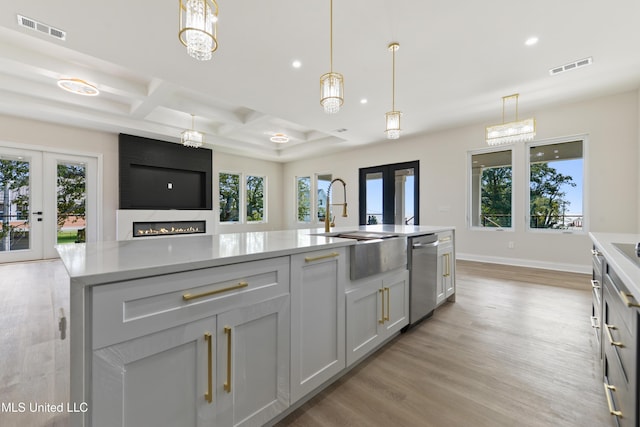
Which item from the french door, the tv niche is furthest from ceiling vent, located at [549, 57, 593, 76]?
the french door

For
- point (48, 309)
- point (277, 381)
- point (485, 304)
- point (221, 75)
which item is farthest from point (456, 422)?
point (221, 75)

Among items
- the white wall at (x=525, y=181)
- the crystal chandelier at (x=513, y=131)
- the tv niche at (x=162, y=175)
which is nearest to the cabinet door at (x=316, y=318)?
the crystal chandelier at (x=513, y=131)

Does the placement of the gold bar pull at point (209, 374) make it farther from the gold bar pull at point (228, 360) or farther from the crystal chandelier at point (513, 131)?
the crystal chandelier at point (513, 131)

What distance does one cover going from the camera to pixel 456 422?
1.35 meters

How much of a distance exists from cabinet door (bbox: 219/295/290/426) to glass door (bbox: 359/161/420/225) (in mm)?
5887

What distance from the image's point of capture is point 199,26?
156cm

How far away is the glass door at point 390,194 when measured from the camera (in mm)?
6656

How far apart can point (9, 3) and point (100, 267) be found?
3.12 metres

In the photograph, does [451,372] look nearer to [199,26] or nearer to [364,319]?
[364,319]

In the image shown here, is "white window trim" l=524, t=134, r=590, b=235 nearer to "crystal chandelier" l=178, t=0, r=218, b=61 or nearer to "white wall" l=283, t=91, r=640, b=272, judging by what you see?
"white wall" l=283, t=91, r=640, b=272

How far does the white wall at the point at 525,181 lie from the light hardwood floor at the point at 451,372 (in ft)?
7.38

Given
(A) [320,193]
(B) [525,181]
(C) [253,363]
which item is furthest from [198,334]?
(A) [320,193]

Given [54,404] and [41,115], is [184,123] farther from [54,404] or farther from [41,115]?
[54,404]

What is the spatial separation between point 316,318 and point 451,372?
1.06 m
